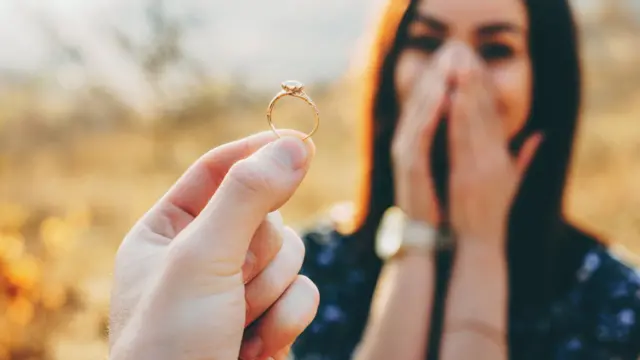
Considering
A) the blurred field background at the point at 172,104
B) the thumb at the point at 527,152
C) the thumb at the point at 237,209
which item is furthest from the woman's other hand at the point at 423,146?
the blurred field background at the point at 172,104

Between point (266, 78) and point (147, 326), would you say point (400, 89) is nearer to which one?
point (147, 326)

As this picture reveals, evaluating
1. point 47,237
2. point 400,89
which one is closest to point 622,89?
point 400,89

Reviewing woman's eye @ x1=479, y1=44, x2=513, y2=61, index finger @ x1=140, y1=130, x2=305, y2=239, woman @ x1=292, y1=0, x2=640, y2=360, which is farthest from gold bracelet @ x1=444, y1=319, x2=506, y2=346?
index finger @ x1=140, y1=130, x2=305, y2=239

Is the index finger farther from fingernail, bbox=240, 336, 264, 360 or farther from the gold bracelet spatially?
the gold bracelet

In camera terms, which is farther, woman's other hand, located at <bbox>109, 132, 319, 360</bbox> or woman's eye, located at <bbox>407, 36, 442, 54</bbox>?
woman's eye, located at <bbox>407, 36, 442, 54</bbox>

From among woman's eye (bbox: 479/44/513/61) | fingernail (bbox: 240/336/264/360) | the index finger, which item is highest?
the index finger

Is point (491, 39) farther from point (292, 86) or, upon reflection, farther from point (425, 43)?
point (292, 86)

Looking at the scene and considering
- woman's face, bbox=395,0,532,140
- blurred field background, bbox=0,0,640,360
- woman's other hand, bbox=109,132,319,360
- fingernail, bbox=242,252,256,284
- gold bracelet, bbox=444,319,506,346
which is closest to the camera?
woman's other hand, bbox=109,132,319,360
